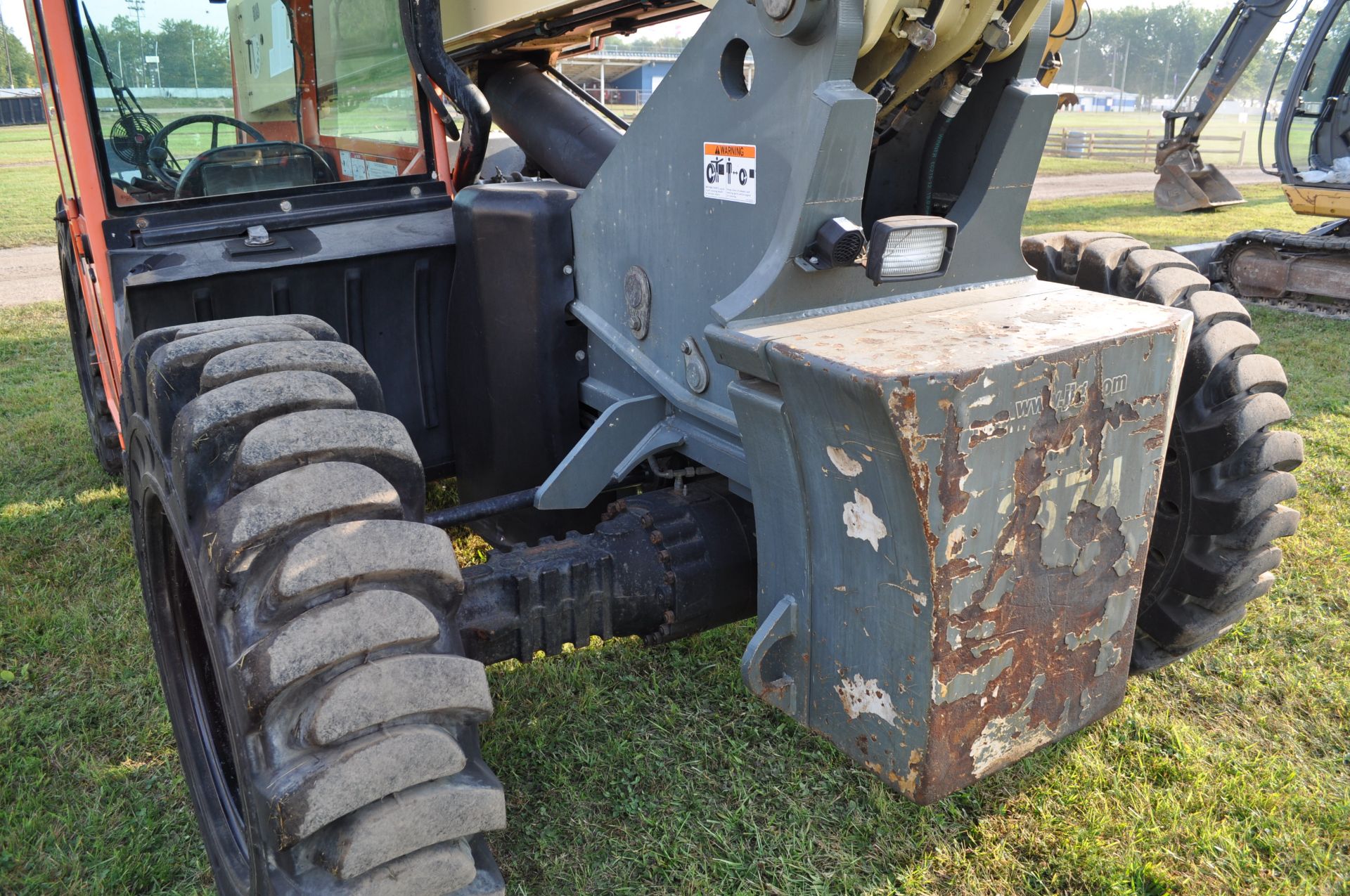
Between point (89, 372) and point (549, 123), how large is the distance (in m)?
3.14

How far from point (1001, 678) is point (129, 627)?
3000 mm

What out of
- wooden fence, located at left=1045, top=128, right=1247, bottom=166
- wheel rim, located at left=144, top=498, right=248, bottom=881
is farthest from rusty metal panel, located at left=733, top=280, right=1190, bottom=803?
wooden fence, located at left=1045, top=128, right=1247, bottom=166

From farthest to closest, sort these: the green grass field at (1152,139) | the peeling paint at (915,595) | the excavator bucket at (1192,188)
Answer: the green grass field at (1152,139)
the excavator bucket at (1192,188)
the peeling paint at (915,595)

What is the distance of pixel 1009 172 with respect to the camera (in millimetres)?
2482

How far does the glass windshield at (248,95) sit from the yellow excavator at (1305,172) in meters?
8.28

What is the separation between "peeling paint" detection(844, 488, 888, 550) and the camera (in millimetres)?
2031

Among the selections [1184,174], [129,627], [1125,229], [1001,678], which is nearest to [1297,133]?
[1125,229]

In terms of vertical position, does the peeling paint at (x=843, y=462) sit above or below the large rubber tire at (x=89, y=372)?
above

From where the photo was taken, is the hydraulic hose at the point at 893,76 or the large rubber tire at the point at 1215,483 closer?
the hydraulic hose at the point at 893,76

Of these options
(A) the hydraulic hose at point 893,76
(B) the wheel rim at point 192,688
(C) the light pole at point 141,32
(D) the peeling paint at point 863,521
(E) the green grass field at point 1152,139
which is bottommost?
(E) the green grass field at point 1152,139

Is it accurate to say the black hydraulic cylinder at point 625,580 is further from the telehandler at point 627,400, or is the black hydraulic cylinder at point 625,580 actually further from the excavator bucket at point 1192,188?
the excavator bucket at point 1192,188

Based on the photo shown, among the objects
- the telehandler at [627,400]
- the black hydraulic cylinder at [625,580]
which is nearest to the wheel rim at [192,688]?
the telehandler at [627,400]

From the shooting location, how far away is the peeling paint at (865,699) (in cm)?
215

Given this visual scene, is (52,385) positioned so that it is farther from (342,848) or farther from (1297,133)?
(1297,133)
